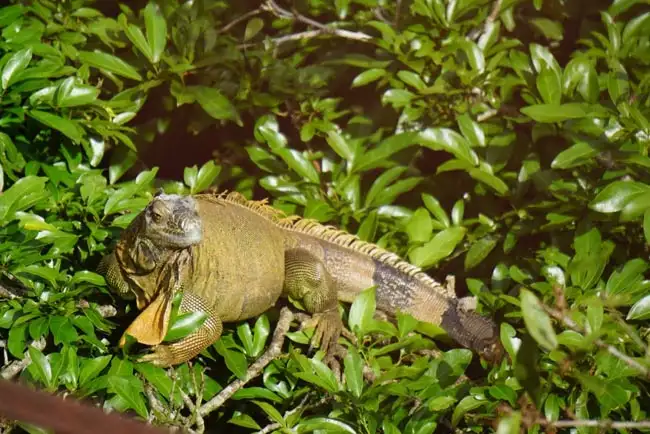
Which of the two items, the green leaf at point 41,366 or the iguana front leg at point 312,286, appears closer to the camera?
the green leaf at point 41,366

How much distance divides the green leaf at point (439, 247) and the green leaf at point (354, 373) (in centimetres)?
86

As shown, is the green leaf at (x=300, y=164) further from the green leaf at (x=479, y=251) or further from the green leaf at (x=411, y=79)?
the green leaf at (x=479, y=251)

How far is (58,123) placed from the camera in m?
2.67

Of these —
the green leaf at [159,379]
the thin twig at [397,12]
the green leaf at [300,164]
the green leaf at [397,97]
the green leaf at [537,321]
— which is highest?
the green leaf at [537,321]

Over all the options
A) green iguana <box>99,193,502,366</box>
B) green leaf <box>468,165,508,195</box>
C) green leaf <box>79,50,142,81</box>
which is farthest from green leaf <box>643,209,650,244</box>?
green leaf <box>79,50,142,81</box>

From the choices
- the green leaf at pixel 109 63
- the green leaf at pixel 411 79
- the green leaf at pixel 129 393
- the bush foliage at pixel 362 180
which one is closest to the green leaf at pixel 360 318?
the bush foliage at pixel 362 180

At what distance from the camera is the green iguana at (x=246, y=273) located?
2465 millimetres

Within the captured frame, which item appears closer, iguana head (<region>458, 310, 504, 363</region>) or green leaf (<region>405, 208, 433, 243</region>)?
iguana head (<region>458, 310, 504, 363</region>)

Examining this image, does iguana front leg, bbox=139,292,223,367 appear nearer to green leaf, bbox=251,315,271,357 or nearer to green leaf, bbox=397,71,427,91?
green leaf, bbox=251,315,271,357

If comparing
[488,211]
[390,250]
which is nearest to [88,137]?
[390,250]

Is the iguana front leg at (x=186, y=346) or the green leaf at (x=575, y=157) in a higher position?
the green leaf at (x=575, y=157)

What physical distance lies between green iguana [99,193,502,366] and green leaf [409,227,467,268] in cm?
9

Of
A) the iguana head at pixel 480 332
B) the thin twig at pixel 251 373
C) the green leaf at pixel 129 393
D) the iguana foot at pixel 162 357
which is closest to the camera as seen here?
the green leaf at pixel 129 393

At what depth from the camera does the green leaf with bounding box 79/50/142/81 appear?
307 centimetres
